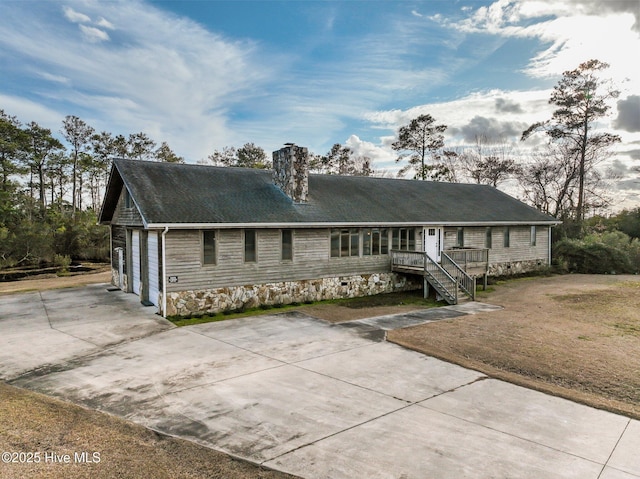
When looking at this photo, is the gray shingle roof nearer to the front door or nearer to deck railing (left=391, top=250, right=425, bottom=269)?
deck railing (left=391, top=250, right=425, bottom=269)

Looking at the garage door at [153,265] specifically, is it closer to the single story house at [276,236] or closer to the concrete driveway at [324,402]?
the single story house at [276,236]

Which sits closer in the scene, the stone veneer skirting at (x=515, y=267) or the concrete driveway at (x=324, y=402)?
the concrete driveway at (x=324, y=402)

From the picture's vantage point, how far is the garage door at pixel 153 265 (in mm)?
13227

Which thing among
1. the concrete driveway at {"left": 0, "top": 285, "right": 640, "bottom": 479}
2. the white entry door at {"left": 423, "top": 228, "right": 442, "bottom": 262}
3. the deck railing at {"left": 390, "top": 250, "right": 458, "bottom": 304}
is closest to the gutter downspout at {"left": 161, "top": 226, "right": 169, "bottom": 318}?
the concrete driveway at {"left": 0, "top": 285, "right": 640, "bottom": 479}

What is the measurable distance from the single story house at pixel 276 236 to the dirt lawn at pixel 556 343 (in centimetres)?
325

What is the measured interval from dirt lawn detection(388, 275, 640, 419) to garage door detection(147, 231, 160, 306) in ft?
27.0

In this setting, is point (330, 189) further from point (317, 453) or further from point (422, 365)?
point (317, 453)

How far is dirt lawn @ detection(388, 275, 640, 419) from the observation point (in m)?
7.10

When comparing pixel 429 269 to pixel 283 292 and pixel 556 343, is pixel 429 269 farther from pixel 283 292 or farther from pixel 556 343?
pixel 556 343

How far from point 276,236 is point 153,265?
14.7 ft

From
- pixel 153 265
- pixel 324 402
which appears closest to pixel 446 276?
pixel 324 402

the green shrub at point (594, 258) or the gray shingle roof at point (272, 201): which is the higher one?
the gray shingle roof at point (272, 201)

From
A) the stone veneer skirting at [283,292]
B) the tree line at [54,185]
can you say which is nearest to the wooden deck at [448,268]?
the stone veneer skirting at [283,292]

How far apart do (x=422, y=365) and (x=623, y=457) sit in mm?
3733
